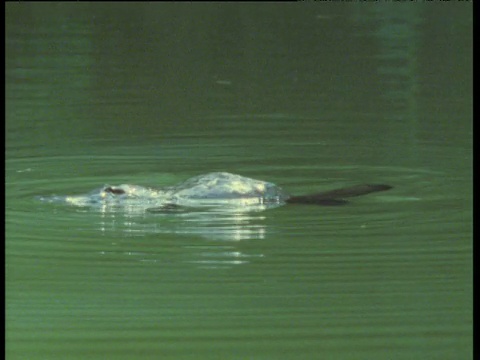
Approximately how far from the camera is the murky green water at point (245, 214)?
632 cm

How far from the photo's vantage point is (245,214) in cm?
838

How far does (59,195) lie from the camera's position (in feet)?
29.3

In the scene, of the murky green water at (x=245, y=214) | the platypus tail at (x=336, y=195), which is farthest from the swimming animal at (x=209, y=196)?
the murky green water at (x=245, y=214)

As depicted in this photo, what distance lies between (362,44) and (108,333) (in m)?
11.9

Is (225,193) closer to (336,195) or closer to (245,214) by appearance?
(245,214)

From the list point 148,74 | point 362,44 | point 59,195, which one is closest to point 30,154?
point 59,195

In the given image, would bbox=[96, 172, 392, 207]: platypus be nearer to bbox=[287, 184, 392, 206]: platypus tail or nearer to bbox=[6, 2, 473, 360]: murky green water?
bbox=[287, 184, 392, 206]: platypus tail

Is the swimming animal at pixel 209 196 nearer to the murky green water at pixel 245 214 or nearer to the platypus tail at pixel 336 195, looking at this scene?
the platypus tail at pixel 336 195

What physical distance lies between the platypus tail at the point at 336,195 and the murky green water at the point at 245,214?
154 mm

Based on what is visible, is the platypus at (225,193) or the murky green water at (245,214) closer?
the murky green water at (245,214)

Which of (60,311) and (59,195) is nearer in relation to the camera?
(60,311)

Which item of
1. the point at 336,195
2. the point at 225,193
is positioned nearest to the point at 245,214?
the point at 225,193

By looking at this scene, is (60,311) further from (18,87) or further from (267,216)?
(18,87)

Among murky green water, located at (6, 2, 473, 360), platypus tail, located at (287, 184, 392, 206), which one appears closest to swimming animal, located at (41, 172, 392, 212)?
platypus tail, located at (287, 184, 392, 206)
